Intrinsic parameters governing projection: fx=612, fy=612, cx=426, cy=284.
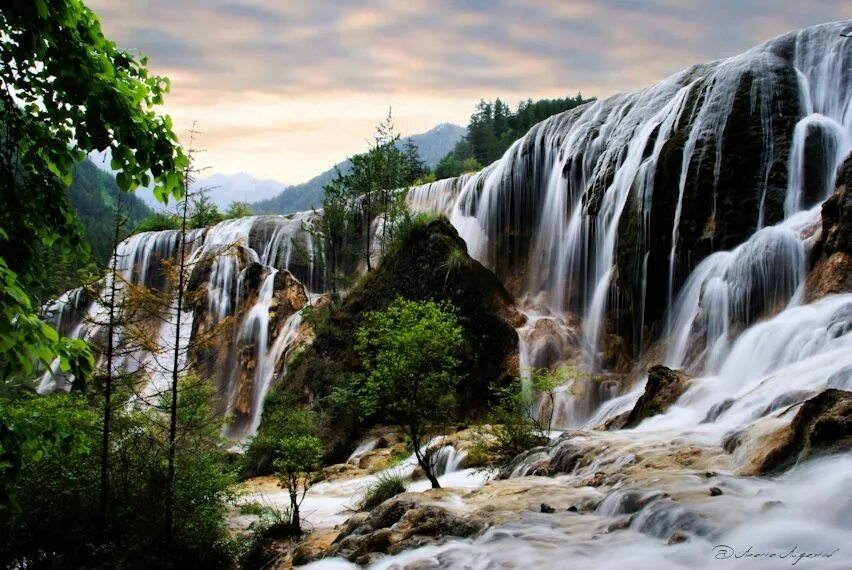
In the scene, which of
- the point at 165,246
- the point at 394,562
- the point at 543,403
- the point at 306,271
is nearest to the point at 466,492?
the point at 394,562

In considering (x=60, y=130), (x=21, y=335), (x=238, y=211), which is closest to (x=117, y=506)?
(x=60, y=130)

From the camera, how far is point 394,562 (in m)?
7.92

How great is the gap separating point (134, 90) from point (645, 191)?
19.3 m

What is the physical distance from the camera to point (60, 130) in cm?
479

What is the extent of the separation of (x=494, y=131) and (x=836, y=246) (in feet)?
255

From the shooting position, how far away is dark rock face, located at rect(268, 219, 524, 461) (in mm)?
21859

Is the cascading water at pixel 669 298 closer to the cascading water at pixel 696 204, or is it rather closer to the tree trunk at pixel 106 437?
the cascading water at pixel 696 204

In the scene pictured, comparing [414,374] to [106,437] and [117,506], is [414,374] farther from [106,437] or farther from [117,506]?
[117,506]

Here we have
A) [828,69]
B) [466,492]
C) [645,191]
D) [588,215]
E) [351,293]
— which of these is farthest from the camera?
[351,293]

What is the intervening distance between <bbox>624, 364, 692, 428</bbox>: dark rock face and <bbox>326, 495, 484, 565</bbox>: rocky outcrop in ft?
22.1

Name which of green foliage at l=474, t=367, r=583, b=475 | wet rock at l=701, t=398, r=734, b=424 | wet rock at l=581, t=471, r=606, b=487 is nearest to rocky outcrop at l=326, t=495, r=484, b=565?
wet rock at l=581, t=471, r=606, b=487

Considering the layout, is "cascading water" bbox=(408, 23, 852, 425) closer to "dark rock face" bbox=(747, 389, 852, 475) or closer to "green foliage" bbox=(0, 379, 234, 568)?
"dark rock face" bbox=(747, 389, 852, 475)

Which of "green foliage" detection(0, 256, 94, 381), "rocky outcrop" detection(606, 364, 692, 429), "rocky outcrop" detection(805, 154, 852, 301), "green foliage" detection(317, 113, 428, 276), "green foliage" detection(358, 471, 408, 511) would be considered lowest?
"green foliage" detection(358, 471, 408, 511)

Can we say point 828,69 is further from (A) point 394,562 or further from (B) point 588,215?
(A) point 394,562
